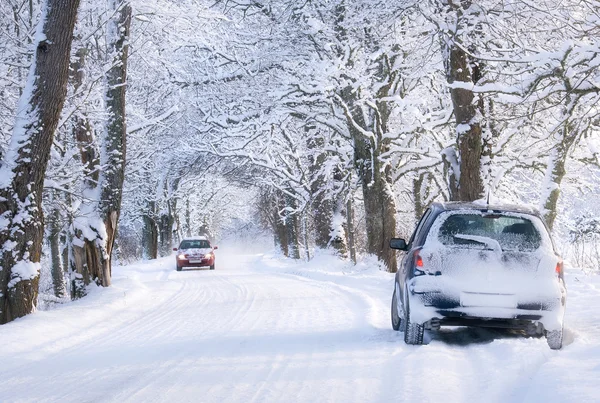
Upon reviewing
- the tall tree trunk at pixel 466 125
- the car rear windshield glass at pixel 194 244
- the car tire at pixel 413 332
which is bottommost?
the car tire at pixel 413 332

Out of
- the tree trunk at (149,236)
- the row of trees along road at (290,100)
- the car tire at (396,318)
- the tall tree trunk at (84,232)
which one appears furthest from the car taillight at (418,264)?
the tree trunk at (149,236)

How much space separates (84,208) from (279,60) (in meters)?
8.25

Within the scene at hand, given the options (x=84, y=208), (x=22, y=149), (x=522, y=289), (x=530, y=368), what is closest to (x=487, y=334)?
(x=522, y=289)

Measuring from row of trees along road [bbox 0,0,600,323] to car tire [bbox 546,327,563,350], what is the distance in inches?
130

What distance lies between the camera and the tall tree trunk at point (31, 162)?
10258 mm

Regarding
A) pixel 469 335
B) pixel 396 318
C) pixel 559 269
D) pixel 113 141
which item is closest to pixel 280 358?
pixel 396 318

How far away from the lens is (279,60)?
2134cm

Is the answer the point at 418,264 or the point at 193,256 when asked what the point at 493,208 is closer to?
the point at 418,264

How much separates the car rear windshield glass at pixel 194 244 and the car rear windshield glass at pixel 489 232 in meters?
26.6

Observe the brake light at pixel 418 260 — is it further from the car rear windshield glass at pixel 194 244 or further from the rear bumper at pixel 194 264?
the car rear windshield glass at pixel 194 244

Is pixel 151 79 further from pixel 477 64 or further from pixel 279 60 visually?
pixel 477 64

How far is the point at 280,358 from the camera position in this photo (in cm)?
743

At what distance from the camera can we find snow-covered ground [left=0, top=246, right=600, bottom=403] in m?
5.80

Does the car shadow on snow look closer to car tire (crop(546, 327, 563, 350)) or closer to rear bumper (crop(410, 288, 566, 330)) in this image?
rear bumper (crop(410, 288, 566, 330))
